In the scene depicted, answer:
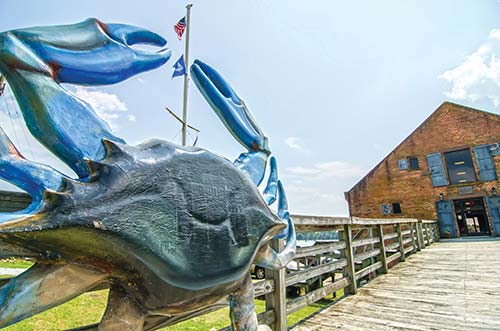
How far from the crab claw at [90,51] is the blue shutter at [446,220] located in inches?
596

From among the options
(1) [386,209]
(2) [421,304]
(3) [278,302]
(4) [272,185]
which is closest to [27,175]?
(4) [272,185]

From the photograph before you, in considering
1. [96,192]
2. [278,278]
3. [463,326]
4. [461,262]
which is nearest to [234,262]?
[96,192]

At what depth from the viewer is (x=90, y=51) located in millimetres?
702

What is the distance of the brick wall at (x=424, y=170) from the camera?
1245cm

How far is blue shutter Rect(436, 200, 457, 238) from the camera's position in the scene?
1216 centimetres

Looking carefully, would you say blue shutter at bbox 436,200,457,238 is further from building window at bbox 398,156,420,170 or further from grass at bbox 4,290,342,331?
grass at bbox 4,290,342,331

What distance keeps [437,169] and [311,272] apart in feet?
44.5

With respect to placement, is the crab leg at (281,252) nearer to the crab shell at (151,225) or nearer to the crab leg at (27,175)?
the crab shell at (151,225)

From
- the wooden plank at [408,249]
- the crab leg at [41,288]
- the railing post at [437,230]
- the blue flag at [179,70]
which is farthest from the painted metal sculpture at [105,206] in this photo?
the railing post at [437,230]

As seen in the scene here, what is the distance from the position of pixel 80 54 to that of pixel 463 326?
10.7 ft

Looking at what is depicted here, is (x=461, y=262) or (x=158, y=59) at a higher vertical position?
(x=158, y=59)

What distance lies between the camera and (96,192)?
22.8 inches

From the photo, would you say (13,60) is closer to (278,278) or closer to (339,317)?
(278,278)

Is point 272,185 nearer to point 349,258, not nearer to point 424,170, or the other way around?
point 349,258
